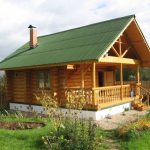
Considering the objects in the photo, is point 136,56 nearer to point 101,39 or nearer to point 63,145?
point 101,39

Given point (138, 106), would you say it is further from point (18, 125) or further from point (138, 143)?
point (138, 143)

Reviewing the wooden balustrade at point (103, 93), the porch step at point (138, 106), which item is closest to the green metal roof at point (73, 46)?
the wooden balustrade at point (103, 93)

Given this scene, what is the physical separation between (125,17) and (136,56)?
416cm

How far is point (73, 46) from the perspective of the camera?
1919 centimetres

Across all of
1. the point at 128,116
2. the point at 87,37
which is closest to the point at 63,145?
the point at 128,116

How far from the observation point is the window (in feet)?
65.1

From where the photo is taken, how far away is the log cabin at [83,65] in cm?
1658

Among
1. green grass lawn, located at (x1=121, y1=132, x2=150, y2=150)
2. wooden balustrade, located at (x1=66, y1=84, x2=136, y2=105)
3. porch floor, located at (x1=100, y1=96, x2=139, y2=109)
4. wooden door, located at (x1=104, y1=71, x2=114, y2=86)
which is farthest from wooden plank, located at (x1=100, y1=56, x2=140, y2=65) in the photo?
green grass lawn, located at (x1=121, y1=132, x2=150, y2=150)

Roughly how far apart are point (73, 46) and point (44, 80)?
9.73 ft

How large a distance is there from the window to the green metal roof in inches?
40.8

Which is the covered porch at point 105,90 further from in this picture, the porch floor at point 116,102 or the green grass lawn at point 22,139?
the green grass lawn at point 22,139

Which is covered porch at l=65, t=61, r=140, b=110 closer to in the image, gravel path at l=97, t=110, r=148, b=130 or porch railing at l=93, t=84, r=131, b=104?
porch railing at l=93, t=84, r=131, b=104

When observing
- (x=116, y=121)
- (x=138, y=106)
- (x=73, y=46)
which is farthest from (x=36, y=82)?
(x=116, y=121)

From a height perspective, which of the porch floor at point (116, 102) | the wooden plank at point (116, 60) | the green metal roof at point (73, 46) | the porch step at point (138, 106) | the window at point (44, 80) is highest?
the green metal roof at point (73, 46)
